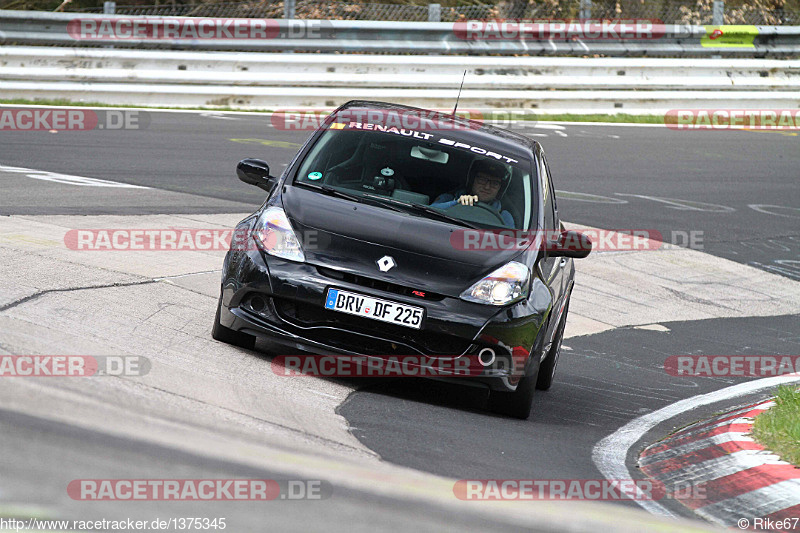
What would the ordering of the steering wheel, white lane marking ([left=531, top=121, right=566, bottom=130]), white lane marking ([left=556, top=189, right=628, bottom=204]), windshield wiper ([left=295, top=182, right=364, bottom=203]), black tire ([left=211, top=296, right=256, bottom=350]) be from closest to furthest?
black tire ([left=211, top=296, right=256, bottom=350]), windshield wiper ([left=295, top=182, right=364, bottom=203]), the steering wheel, white lane marking ([left=556, top=189, right=628, bottom=204]), white lane marking ([left=531, top=121, right=566, bottom=130])

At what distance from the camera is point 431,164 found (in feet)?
23.1

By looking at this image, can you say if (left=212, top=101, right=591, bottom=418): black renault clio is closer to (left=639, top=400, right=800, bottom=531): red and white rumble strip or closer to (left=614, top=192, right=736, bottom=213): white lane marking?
(left=639, top=400, right=800, bottom=531): red and white rumble strip

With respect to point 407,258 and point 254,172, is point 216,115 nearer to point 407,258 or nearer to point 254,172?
point 254,172

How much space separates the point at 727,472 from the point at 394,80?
1564 cm

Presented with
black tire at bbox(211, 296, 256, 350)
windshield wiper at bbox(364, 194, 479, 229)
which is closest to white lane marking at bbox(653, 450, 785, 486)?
windshield wiper at bbox(364, 194, 479, 229)

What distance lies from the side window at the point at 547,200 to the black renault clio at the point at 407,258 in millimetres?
21

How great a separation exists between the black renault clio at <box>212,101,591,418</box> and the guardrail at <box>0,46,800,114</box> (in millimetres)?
12228

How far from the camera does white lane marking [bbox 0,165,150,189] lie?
39.5ft

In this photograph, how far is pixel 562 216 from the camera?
13312mm

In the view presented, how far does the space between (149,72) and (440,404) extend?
1400 centimetres

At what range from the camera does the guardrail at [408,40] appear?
61.1 ft

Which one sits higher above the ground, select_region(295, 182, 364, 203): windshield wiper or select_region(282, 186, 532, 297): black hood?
select_region(295, 182, 364, 203): windshield wiper

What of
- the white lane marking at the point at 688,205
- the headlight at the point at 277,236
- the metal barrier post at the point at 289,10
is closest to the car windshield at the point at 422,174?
the headlight at the point at 277,236

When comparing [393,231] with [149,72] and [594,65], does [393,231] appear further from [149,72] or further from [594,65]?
[594,65]
